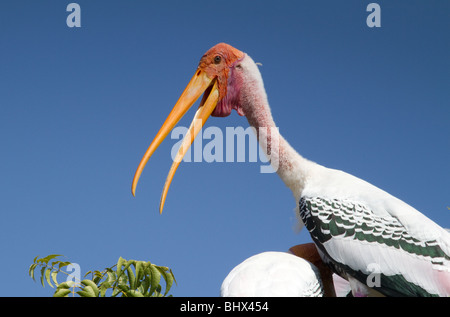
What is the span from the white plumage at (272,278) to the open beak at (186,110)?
0.88 m

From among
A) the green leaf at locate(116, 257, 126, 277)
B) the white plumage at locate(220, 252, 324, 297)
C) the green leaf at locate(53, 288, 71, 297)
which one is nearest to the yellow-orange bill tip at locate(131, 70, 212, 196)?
the green leaf at locate(116, 257, 126, 277)

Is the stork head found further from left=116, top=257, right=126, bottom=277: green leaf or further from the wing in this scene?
the wing

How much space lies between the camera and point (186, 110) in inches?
151

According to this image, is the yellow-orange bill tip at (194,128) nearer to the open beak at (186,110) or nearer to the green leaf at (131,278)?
the open beak at (186,110)

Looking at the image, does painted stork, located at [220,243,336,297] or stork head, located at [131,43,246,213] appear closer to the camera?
painted stork, located at [220,243,336,297]

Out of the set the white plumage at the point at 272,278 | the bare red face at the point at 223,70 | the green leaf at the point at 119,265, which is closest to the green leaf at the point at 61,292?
the green leaf at the point at 119,265

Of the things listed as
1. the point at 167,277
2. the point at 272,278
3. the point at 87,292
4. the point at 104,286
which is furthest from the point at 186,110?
the point at 272,278

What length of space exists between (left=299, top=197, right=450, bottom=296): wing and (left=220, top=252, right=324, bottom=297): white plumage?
22 centimetres

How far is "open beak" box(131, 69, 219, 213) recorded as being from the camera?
11.7ft

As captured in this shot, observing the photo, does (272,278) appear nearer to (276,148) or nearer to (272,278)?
(272,278)
